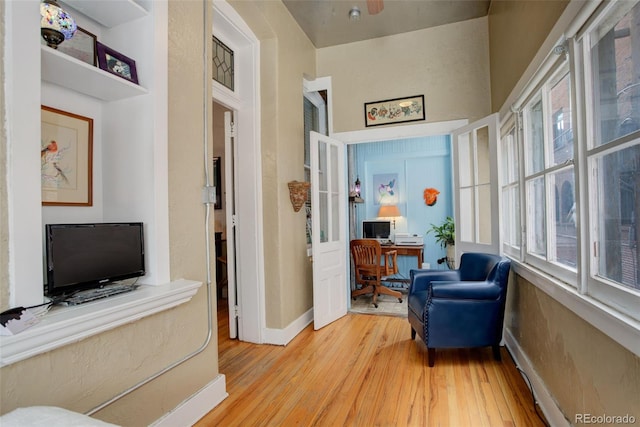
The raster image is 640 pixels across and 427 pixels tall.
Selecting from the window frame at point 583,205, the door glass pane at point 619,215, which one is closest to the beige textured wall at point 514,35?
the window frame at point 583,205

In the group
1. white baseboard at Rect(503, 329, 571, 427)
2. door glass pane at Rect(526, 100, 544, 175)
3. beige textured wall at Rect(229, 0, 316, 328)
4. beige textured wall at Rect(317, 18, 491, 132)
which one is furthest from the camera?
beige textured wall at Rect(317, 18, 491, 132)

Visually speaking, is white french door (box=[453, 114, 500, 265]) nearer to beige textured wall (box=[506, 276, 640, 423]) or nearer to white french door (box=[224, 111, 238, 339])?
beige textured wall (box=[506, 276, 640, 423])

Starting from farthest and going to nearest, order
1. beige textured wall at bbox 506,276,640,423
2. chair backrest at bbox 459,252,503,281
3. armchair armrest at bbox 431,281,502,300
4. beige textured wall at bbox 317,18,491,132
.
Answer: beige textured wall at bbox 317,18,491,132, chair backrest at bbox 459,252,503,281, armchair armrest at bbox 431,281,502,300, beige textured wall at bbox 506,276,640,423

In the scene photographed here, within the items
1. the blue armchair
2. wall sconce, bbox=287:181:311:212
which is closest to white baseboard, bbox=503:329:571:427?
the blue armchair

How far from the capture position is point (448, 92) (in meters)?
3.41

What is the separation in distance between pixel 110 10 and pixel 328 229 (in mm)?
2503

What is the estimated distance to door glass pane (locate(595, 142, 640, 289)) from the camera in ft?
3.79

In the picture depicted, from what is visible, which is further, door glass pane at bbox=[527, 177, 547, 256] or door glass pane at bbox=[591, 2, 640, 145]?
door glass pane at bbox=[527, 177, 547, 256]

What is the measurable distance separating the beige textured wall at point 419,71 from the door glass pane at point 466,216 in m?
0.82

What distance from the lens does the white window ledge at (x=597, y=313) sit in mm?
1045

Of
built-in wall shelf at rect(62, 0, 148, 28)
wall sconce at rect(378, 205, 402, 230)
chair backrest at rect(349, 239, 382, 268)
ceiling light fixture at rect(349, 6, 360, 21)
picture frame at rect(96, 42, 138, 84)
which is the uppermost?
ceiling light fixture at rect(349, 6, 360, 21)

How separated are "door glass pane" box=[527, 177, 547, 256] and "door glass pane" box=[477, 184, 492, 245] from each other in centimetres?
58

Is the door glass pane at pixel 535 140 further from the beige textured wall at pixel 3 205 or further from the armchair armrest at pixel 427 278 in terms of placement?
the beige textured wall at pixel 3 205

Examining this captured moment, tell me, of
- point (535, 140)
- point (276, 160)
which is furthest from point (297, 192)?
point (535, 140)
